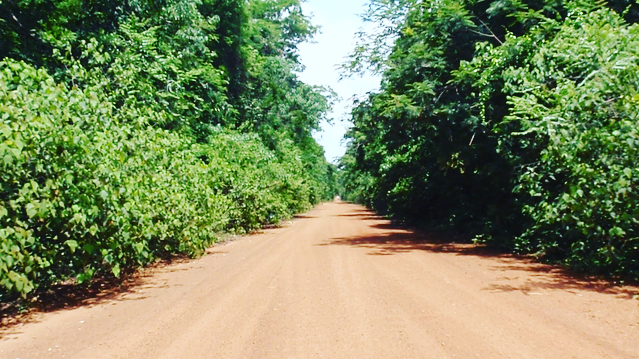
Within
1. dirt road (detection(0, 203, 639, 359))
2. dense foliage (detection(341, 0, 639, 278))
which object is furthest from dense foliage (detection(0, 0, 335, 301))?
dense foliage (detection(341, 0, 639, 278))

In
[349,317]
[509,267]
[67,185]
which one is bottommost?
[509,267]

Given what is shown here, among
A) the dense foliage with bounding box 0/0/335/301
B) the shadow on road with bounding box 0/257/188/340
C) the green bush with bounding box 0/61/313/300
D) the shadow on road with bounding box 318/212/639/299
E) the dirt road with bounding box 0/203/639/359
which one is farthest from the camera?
the shadow on road with bounding box 318/212/639/299

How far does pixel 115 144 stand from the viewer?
33.7 ft

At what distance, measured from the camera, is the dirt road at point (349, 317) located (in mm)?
6426

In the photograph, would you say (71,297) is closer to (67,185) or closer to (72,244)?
(72,244)

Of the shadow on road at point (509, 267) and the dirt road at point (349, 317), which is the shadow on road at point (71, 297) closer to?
the dirt road at point (349, 317)

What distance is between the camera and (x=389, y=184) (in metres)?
37.1

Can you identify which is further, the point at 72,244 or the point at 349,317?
the point at 72,244

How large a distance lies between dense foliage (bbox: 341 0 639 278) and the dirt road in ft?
5.04

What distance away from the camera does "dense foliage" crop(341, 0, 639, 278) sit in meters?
10.7

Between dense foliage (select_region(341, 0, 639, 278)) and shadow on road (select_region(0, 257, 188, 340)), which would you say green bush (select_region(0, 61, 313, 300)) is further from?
dense foliage (select_region(341, 0, 639, 278))

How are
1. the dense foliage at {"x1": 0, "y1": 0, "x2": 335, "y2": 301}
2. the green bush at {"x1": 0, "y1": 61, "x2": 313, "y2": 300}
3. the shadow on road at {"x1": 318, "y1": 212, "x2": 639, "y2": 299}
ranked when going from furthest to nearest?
the shadow on road at {"x1": 318, "y1": 212, "x2": 639, "y2": 299} → the dense foliage at {"x1": 0, "y1": 0, "x2": 335, "y2": 301} → the green bush at {"x1": 0, "y1": 61, "x2": 313, "y2": 300}

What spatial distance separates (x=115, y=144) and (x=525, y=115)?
875cm

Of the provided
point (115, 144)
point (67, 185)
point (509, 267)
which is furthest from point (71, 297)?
point (509, 267)
